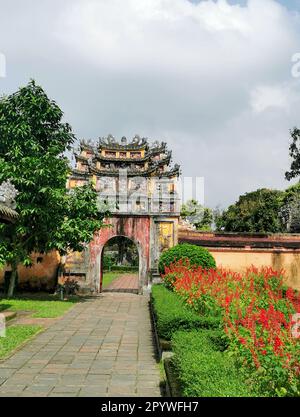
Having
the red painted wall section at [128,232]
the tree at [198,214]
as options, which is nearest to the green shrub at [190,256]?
the red painted wall section at [128,232]

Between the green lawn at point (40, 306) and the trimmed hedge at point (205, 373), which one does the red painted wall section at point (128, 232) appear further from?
the trimmed hedge at point (205, 373)

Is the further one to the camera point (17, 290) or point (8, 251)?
point (17, 290)

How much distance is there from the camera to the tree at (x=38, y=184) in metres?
13.8

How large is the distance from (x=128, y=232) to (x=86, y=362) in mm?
12537

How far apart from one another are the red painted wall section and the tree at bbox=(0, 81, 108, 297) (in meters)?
3.45

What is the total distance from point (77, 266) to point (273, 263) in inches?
364

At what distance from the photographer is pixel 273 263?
1902 centimetres

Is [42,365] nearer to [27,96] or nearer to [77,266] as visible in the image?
[27,96]

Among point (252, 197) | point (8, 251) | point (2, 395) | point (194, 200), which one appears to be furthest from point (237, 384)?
point (194, 200)

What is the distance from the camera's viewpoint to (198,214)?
166 feet

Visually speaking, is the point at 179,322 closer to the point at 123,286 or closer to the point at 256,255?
the point at 256,255

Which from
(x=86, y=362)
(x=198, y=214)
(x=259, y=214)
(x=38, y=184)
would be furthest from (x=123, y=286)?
(x=198, y=214)

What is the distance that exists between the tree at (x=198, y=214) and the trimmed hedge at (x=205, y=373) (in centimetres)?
4514

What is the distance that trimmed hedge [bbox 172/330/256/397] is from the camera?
3.20 m
